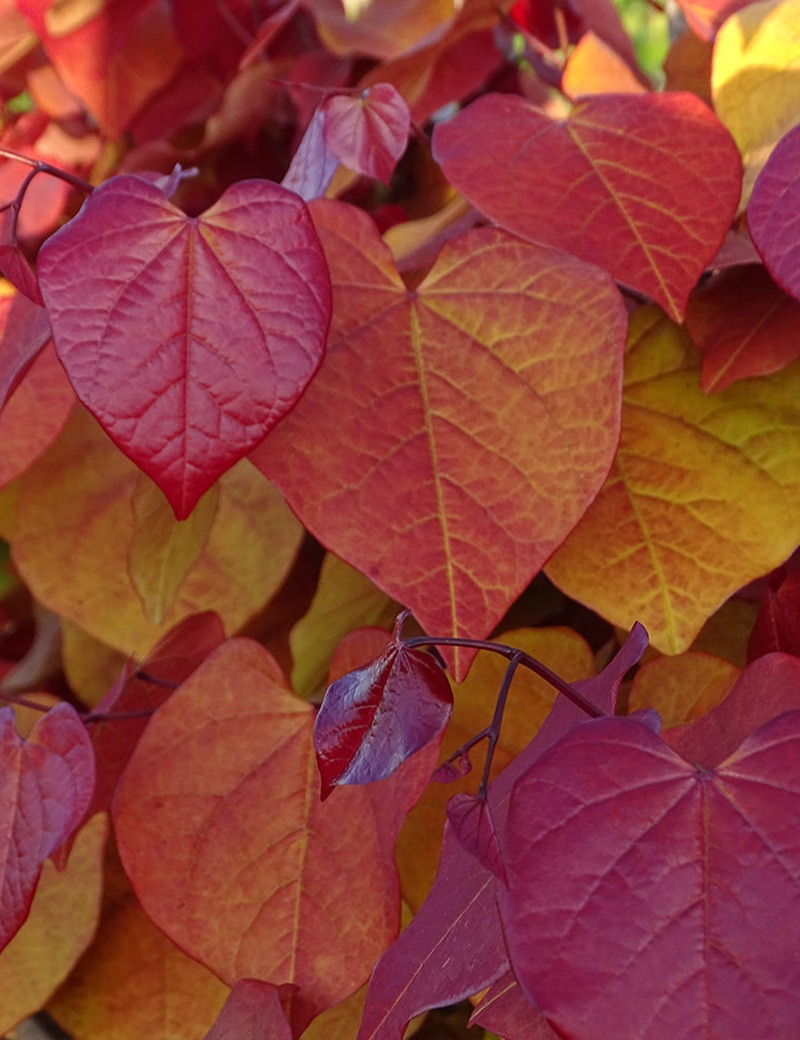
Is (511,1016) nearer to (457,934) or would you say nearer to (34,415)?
(457,934)

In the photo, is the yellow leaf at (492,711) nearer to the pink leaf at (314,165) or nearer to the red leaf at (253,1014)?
the red leaf at (253,1014)

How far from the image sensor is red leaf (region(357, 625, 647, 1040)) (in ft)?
0.91

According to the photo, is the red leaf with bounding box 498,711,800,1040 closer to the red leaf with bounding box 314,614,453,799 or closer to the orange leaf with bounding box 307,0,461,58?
the red leaf with bounding box 314,614,453,799

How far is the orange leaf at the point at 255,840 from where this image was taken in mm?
368

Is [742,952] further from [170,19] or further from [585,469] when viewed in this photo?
[170,19]

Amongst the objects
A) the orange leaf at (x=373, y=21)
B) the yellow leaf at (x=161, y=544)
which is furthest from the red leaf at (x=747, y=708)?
the orange leaf at (x=373, y=21)

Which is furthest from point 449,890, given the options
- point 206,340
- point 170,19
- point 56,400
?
point 170,19

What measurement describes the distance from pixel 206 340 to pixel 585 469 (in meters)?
0.13

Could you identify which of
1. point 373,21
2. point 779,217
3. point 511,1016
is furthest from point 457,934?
point 373,21

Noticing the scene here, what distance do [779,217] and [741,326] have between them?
7 cm

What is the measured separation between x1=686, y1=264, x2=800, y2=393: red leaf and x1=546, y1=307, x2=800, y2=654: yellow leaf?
0.02 meters

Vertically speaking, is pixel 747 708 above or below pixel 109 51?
below

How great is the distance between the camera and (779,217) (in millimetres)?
341

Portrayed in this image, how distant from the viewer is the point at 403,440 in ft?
1.21
